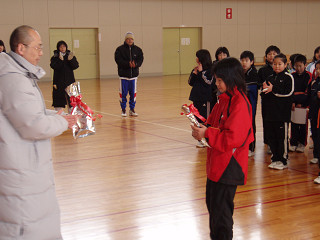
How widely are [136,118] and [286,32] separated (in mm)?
17525

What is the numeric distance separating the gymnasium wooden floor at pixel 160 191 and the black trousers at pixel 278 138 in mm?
224

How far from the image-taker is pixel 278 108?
20.6 feet

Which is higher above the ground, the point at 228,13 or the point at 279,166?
the point at 228,13

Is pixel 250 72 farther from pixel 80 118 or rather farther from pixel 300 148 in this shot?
pixel 80 118

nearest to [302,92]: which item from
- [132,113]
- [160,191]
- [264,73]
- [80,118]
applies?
[264,73]

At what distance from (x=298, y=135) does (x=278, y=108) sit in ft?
4.25

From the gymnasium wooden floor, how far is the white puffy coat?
127cm

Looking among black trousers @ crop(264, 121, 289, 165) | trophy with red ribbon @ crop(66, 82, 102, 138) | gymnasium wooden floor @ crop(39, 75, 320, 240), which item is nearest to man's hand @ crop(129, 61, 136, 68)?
gymnasium wooden floor @ crop(39, 75, 320, 240)

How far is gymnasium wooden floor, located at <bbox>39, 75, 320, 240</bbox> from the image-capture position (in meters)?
4.30

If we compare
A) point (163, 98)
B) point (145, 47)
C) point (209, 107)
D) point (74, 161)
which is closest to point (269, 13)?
point (145, 47)

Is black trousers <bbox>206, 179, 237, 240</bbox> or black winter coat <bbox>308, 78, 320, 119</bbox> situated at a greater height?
black winter coat <bbox>308, 78, 320, 119</bbox>

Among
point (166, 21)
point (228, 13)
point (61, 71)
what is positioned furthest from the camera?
point (228, 13)

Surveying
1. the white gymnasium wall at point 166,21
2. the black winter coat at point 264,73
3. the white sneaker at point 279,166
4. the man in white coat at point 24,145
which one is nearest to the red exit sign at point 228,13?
the white gymnasium wall at point 166,21

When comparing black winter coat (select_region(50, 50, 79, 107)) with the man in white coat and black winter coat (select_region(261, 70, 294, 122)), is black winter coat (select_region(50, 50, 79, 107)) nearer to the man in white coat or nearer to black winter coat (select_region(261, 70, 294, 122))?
black winter coat (select_region(261, 70, 294, 122))
